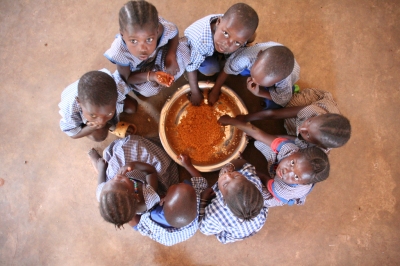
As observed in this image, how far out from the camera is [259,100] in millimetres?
2469

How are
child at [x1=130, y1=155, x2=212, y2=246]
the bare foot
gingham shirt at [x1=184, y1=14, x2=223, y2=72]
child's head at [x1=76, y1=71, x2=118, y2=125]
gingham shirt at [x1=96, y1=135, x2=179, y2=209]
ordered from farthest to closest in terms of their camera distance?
1. the bare foot
2. gingham shirt at [x1=96, y1=135, x2=179, y2=209]
3. gingham shirt at [x1=184, y1=14, x2=223, y2=72]
4. child at [x1=130, y1=155, x2=212, y2=246]
5. child's head at [x1=76, y1=71, x2=118, y2=125]

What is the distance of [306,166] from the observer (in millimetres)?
1587

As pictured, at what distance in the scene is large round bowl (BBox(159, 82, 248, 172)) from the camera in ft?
7.18

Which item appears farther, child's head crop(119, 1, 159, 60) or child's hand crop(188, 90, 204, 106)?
child's hand crop(188, 90, 204, 106)

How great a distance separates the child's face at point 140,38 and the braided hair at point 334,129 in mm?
1098

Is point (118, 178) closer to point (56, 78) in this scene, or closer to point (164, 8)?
point (56, 78)

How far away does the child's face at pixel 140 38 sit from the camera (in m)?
1.47

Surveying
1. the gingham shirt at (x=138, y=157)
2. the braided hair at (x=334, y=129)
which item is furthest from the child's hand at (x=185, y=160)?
the braided hair at (x=334, y=129)

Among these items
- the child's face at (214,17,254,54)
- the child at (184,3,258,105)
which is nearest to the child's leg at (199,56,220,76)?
the child at (184,3,258,105)

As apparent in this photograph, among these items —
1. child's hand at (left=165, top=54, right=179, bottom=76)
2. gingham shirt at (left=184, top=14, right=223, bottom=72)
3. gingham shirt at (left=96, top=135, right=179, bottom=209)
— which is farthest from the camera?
gingham shirt at (left=96, top=135, right=179, bottom=209)

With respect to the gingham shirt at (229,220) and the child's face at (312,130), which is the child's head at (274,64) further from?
the gingham shirt at (229,220)

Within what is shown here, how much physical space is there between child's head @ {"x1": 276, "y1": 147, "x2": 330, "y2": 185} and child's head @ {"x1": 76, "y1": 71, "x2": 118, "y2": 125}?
1.13 m

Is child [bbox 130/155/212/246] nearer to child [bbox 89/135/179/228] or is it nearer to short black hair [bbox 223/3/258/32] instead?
child [bbox 89/135/179/228]

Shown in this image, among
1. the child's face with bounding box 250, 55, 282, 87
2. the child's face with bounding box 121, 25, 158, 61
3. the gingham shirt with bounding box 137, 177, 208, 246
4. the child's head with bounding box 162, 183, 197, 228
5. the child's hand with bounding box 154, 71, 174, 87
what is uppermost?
the child's face with bounding box 121, 25, 158, 61
